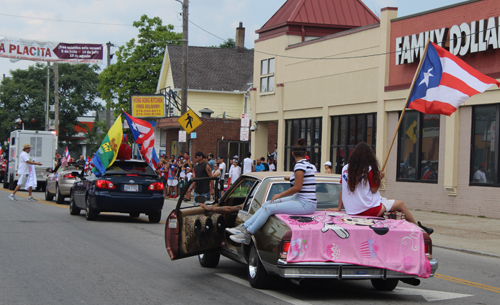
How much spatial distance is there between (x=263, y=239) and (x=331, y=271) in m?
0.93

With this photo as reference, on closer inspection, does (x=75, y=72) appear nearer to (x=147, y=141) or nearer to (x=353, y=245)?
(x=147, y=141)

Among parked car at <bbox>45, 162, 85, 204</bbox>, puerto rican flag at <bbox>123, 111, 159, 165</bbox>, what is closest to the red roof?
puerto rican flag at <bbox>123, 111, 159, 165</bbox>

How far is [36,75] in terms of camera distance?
→ 229 feet

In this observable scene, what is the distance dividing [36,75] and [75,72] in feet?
15.4

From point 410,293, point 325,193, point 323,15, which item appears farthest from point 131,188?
point 323,15

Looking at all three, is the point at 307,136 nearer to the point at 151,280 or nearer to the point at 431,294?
the point at 151,280

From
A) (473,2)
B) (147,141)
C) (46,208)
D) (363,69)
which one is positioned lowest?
(46,208)

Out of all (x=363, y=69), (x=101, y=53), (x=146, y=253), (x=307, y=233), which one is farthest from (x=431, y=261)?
(x=101, y=53)

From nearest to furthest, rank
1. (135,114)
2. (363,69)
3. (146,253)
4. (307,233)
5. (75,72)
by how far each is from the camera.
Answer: (307,233)
(146,253)
(363,69)
(135,114)
(75,72)

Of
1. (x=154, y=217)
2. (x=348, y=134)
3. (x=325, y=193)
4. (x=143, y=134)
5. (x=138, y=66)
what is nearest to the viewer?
(x=325, y=193)

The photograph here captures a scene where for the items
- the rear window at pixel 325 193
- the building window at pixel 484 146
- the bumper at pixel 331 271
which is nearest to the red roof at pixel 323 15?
the building window at pixel 484 146

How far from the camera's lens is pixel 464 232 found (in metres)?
15.4

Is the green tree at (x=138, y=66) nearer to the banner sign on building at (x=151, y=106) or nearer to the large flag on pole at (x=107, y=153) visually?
the banner sign on building at (x=151, y=106)

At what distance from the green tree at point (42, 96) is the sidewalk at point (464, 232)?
54213 millimetres
